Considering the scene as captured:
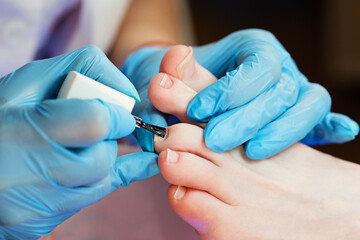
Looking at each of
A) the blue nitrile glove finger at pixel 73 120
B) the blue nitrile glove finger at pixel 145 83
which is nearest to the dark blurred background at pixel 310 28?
the blue nitrile glove finger at pixel 145 83

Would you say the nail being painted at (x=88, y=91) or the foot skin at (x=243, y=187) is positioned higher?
the nail being painted at (x=88, y=91)

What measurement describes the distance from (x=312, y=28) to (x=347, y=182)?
2.01m

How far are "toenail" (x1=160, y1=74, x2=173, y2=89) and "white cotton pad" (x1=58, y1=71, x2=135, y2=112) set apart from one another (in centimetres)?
13

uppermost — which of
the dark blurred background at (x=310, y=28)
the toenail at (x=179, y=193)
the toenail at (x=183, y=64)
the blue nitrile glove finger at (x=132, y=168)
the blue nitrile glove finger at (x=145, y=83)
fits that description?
the toenail at (x=183, y=64)

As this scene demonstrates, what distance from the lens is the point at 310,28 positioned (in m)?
2.65

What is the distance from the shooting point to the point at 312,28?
104 inches

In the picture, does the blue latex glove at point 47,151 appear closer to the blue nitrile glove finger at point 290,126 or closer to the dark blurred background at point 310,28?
the blue nitrile glove finger at point 290,126

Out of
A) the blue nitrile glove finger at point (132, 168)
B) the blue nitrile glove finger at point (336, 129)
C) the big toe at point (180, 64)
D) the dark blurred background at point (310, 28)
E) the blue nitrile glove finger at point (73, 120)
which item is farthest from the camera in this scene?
the dark blurred background at point (310, 28)

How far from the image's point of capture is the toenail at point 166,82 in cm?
79

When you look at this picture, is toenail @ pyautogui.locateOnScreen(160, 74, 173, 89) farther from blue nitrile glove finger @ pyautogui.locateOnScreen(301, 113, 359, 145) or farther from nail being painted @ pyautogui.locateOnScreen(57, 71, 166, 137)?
blue nitrile glove finger @ pyautogui.locateOnScreen(301, 113, 359, 145)

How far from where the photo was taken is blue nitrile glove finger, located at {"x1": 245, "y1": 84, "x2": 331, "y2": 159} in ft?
2.69

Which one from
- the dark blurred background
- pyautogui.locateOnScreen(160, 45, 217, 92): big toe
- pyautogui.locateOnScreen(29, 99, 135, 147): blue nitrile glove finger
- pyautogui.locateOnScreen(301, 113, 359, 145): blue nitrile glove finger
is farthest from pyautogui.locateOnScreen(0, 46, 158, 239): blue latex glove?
the dark blurred background

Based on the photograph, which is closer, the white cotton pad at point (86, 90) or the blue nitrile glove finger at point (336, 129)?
the white cotton pad at point (86, 90)

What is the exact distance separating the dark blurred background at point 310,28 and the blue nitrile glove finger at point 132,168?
2.08 meters
